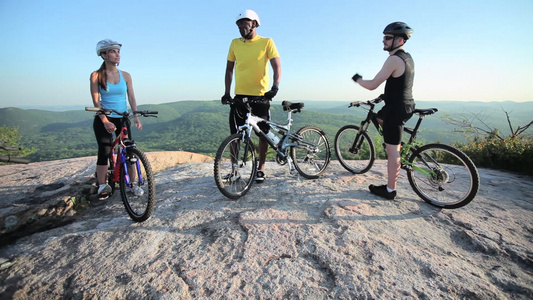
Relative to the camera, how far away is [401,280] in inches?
75.7

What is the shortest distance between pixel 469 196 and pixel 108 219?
489 cm

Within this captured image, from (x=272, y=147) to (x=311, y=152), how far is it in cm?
80

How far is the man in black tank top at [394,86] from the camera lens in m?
3.14

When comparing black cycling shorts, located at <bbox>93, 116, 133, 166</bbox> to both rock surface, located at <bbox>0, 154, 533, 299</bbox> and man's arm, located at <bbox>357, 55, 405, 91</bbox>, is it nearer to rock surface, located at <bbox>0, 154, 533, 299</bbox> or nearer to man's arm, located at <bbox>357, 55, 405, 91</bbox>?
rock surface, located at <bbox>0, 154, 533, 299</bbox>

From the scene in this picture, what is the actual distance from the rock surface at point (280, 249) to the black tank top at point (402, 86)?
1462mm

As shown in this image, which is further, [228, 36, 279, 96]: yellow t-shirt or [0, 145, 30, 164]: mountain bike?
[228, 36, 279, 96]: yellow t-shirt

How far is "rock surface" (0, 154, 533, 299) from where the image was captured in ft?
6.21

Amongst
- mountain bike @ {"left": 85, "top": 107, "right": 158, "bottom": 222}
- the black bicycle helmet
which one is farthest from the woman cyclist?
the black bicycle helmet

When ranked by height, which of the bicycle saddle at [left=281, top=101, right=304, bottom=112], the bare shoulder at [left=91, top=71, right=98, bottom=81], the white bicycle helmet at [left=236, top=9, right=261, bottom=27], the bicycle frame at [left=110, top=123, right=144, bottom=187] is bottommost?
the bicycle frame at [left=110, top=123, right=144, bottom=187]

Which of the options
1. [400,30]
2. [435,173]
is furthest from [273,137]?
[435,173]

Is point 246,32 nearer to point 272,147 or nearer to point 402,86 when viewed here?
point 272,147

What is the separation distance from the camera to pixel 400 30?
10.4 feet

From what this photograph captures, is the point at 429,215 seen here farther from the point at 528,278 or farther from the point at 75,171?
the point at 75,171

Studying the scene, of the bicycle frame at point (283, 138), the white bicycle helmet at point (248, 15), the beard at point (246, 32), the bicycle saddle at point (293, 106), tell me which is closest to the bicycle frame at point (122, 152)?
the bicycle frame at point (283, 138)
